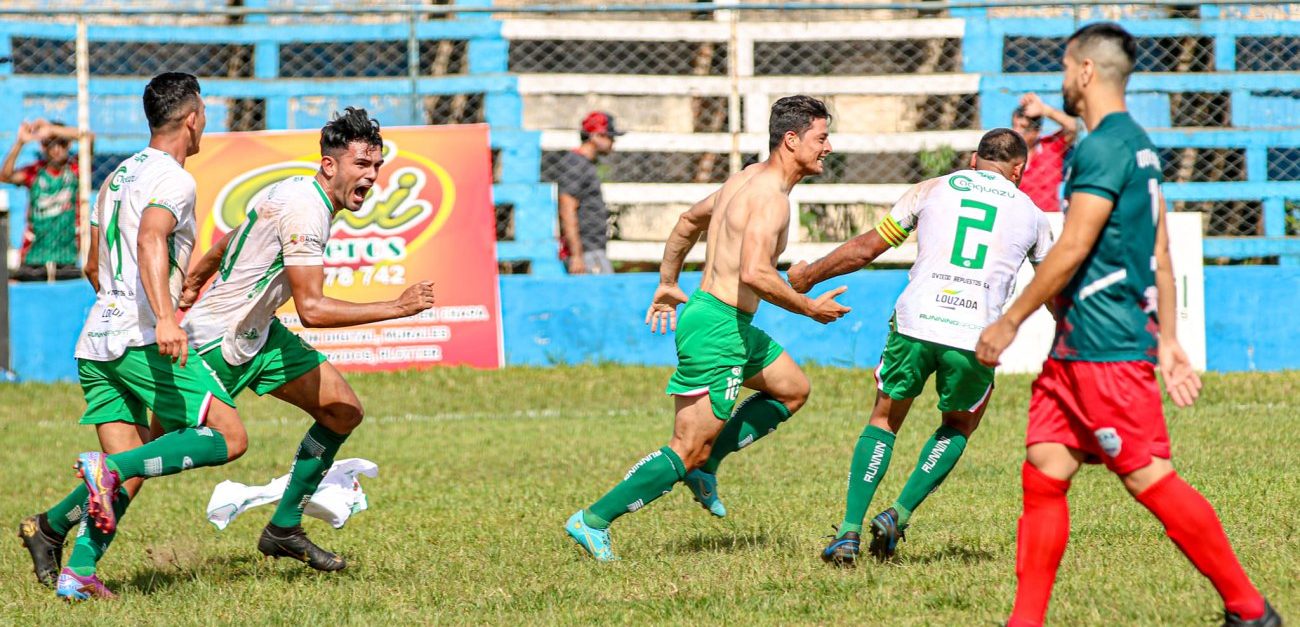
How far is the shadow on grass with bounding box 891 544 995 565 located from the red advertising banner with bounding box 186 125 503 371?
27.0ft

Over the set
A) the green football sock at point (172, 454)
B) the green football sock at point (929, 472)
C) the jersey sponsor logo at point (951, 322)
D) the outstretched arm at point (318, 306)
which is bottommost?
the green football sock at point (929, 472)

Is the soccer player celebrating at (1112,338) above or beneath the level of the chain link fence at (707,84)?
beneath

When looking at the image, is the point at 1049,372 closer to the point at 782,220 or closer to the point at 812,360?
the point at 782,220

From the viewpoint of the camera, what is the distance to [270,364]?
700 centimetres

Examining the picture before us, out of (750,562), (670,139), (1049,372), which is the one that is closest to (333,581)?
(750,562)

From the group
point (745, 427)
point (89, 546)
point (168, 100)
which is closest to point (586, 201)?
point (745, 427)

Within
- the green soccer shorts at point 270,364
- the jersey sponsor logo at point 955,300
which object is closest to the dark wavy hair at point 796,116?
the jersey sponsor logo at point 955,300

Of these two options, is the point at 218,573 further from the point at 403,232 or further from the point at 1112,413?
the point at 403,232

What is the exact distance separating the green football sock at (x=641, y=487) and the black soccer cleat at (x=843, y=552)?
792 millimetres

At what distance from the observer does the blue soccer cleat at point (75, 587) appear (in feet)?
21.1

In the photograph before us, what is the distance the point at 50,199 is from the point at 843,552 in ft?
36.5

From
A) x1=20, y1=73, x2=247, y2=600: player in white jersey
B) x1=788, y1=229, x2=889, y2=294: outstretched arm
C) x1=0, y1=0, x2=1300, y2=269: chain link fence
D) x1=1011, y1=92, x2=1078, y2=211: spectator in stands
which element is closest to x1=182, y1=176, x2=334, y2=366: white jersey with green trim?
x1=20, y1=73, x2=247, y2=600: player in white jersey

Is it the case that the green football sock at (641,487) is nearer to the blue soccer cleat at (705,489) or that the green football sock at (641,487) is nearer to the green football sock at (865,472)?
the blue soccer cleat at (705,489)

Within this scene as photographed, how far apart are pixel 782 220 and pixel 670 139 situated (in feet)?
30.3
